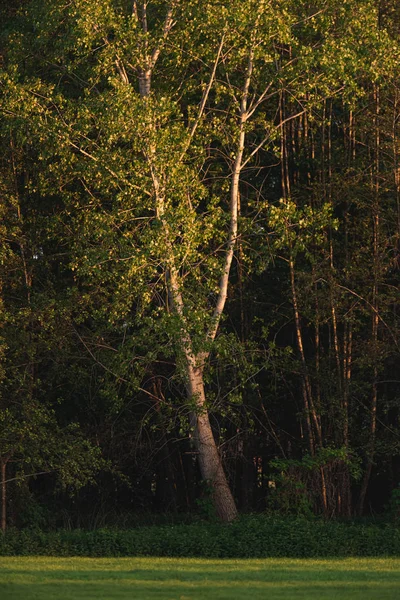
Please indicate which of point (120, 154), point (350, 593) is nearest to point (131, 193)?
point (120, 154)

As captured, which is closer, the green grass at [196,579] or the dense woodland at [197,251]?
the green grass at [196,579]

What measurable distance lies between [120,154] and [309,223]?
2.98 m

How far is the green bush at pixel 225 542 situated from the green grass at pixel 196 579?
0.82m

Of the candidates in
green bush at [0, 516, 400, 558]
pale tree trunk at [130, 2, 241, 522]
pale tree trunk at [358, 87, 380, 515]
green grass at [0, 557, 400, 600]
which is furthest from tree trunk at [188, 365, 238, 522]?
green grass at [0, 557, 400, 600]

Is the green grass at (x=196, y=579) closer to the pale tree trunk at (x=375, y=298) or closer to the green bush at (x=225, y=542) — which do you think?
the green bush at (x=225, y=542)

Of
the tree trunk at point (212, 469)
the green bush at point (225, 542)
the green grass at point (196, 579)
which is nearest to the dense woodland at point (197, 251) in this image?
the tree trunk at point (212, 469)

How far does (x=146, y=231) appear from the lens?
1609cm

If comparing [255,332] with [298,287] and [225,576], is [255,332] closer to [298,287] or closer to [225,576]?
[298,287]

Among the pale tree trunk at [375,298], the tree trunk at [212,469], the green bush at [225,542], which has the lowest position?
the green bush at [225,542]

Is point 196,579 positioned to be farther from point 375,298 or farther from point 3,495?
point 375,298

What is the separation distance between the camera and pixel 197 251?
17422mm

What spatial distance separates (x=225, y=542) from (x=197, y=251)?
4.60 meters

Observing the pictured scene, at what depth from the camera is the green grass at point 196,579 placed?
10617mm

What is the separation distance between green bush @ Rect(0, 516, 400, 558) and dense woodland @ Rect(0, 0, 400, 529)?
1.62 meters
